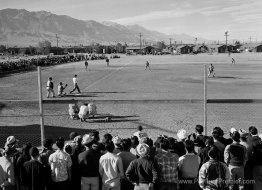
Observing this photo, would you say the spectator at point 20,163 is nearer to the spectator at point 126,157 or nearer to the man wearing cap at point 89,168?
the man wearing cap at point 89,168

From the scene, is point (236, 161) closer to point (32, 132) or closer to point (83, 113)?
point (32, 132)

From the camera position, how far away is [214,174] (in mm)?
5336

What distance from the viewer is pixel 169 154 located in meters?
5.75

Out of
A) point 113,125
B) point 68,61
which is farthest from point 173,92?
point 68,61

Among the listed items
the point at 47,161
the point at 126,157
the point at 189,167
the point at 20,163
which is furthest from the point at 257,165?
the point at 20,163

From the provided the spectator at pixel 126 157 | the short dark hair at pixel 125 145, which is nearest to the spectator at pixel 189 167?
the spectator at pixel 126 157

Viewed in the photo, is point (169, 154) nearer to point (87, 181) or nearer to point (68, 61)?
point (87, 181)

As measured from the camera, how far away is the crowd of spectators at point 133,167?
554cm

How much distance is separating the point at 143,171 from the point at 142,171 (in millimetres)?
16

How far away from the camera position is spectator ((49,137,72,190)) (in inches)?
237

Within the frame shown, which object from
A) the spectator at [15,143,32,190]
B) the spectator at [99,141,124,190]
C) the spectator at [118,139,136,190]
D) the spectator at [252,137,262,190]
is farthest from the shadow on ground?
the spectator at [252,137,262,190]

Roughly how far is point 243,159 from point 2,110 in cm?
1527

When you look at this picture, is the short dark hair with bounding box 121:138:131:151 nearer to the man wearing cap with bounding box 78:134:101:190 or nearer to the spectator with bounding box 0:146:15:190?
the man wearing cap with bounding box 78:134:101:190

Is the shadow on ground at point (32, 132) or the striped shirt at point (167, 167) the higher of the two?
the striped shirt at point (167, 167)
